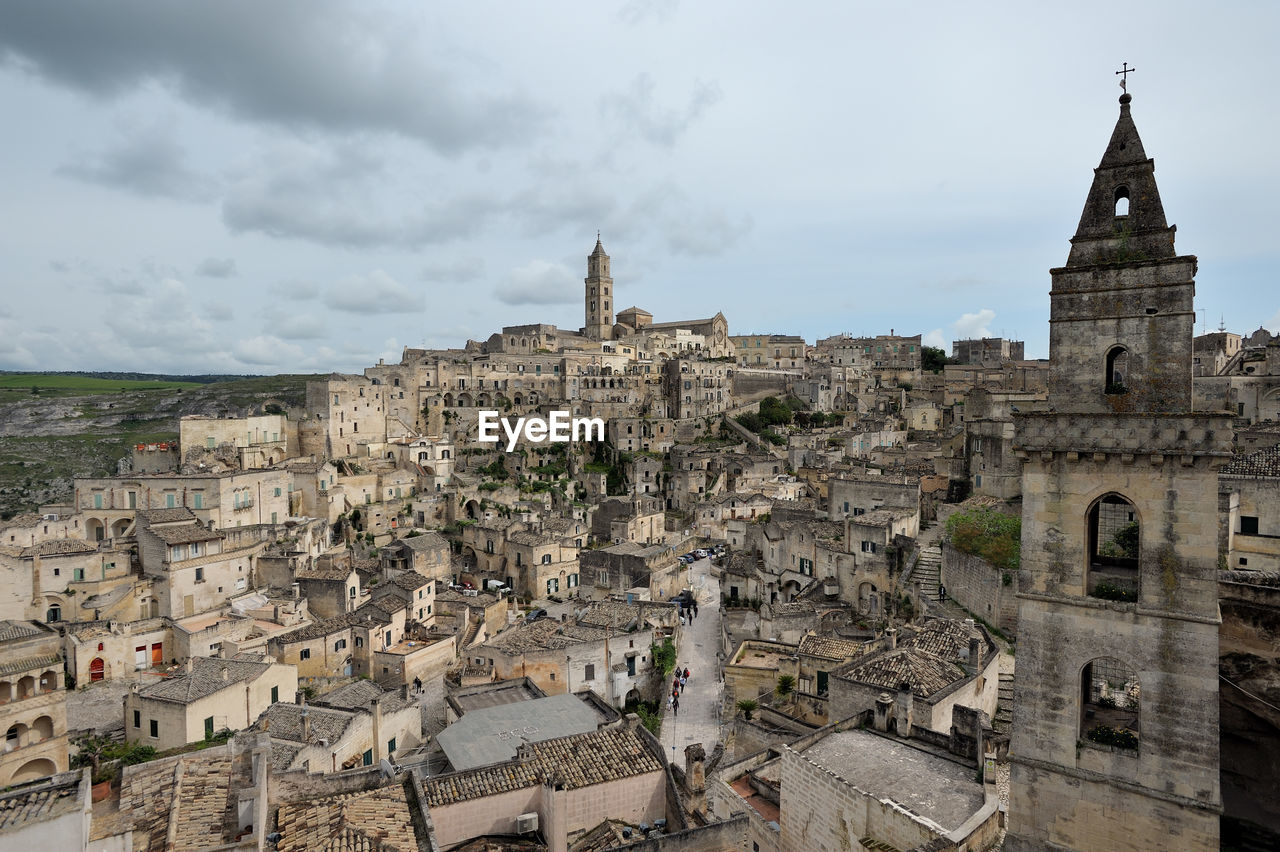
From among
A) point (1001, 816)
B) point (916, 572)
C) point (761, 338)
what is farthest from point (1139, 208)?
point (761, 338)

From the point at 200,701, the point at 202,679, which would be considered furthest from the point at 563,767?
the point at 202,679

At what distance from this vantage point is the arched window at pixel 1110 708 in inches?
375

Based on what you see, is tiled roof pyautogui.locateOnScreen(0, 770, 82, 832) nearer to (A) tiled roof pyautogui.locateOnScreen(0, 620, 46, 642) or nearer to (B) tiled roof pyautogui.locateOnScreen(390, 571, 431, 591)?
(A) tiled roof pyautogui.locateOnScreen(0, 620, 46, 642)

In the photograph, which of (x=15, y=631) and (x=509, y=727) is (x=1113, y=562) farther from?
(x=15, y=631)

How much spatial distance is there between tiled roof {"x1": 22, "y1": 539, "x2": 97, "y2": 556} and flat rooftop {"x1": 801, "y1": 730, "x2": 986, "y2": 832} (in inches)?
1355

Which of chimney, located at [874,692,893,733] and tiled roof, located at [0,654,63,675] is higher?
chimney, located at [874,692,893,733]

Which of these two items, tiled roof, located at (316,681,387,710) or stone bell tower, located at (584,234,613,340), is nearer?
tiled roof, located at (316,681,387,710)

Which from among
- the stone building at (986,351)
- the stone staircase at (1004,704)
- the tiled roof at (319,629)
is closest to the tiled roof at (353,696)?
the tiled roof at (319,629)

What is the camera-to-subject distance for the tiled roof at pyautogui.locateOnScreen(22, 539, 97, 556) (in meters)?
31.8

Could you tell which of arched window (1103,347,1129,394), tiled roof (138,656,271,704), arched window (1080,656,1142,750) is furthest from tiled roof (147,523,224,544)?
arched window (1103,347,1129,394)

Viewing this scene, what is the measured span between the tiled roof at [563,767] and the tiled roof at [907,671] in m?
5.06

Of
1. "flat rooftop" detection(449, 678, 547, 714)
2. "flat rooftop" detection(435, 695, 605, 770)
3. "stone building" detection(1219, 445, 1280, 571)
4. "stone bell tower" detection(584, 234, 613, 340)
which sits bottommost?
"flat rooftop" detection(449, 678, 547, 714)

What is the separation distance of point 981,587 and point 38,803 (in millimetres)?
23326

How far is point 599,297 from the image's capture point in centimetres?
10544
